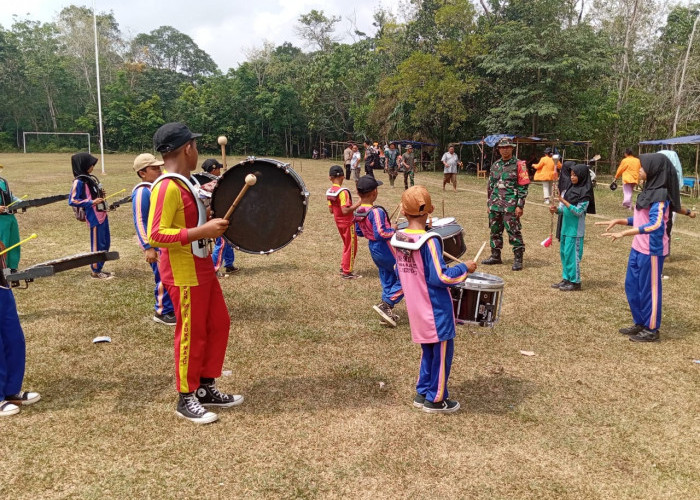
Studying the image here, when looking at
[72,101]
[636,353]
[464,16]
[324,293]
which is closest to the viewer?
[636,353]

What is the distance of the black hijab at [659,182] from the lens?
5.76 metres

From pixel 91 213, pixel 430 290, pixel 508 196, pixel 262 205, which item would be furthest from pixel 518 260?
pixel 91 213

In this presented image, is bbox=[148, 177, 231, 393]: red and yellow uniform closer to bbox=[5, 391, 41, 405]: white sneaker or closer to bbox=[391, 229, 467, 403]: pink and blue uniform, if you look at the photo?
bbox=[5, 391, 41, 405]: white sneaker

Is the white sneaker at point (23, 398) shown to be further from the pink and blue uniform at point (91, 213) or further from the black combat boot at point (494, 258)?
the black combat boot at point (494, 258)

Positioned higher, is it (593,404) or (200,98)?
(200,98)

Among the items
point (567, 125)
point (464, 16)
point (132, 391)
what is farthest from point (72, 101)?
point (132, 391)

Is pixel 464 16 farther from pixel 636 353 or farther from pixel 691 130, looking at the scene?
pixel 636 353

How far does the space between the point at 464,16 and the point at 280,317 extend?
33.3 m

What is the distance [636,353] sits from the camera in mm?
5758

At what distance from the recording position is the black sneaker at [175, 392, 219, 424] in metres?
4.20

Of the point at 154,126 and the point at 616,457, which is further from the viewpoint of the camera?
the point at 154,126

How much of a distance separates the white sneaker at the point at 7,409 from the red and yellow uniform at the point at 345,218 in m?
5.08

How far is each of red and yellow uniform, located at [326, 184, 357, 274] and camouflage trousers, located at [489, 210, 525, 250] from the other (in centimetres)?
274

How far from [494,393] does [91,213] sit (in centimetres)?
681
